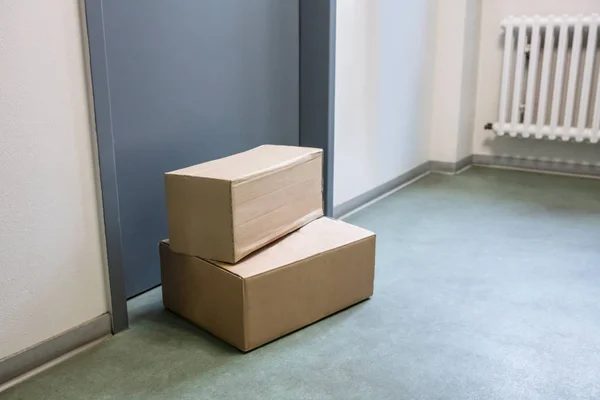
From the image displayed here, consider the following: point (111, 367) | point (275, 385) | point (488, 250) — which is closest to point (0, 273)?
point (111, 367)

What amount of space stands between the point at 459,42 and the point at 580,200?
1.06 metres

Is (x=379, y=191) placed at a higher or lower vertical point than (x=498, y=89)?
lower

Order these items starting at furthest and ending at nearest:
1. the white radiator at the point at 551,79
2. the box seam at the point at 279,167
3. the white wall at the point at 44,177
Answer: the white radiator at the point at 551,79
the box seam at the point at 279,167
the white wall at the point at 44,177

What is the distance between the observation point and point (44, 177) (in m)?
1.41

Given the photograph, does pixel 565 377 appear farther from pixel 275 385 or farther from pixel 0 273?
pixel 0 273

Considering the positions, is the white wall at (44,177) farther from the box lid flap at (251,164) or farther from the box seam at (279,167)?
the box seam at (279,167)

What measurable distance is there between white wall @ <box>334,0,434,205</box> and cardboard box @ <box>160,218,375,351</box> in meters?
0.82

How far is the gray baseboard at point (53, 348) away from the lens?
1.40 meters

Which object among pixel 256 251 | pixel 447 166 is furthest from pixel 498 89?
pixel 256 251

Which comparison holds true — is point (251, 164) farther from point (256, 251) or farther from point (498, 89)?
point (498, 89)

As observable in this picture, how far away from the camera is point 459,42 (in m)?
3.27

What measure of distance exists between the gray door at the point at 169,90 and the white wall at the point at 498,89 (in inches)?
63.5

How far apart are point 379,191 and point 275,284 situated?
1479mm

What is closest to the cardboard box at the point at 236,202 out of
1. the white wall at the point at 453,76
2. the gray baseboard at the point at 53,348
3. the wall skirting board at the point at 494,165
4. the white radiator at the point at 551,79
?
the gray baseboard at the point at 53,348
